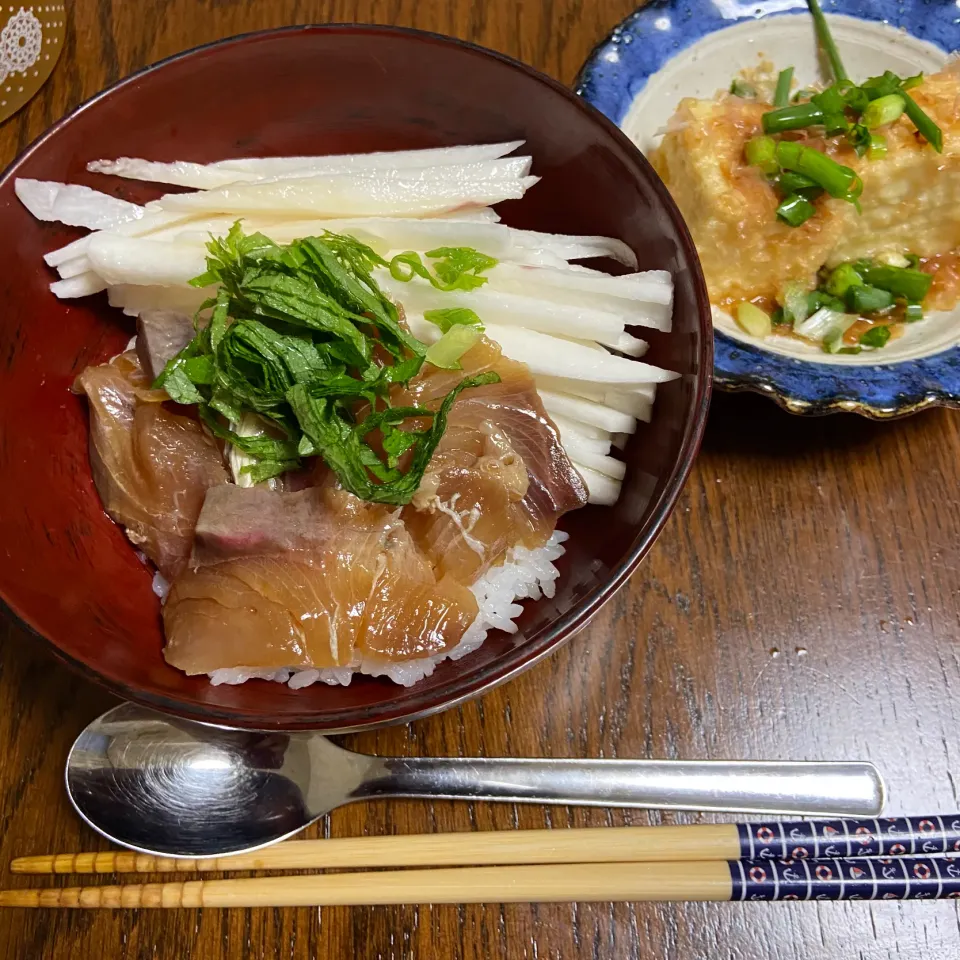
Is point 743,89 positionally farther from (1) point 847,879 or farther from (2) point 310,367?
(1) point 847,879

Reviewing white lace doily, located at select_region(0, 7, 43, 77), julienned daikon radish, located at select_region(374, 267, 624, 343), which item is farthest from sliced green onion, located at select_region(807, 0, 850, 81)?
white lace doily, located at select_region(0, 7, 43, 77)

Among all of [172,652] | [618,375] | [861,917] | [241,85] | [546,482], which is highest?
[241,85]

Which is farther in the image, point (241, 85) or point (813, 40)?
point (813, 40)

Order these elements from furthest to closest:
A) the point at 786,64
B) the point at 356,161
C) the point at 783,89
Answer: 1. the point at 786,64
2. the point at 783,89
3. the point at 356,161

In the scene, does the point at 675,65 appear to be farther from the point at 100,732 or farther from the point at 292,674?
the point at 100,732

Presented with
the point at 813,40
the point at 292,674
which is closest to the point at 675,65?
the point at 813,40

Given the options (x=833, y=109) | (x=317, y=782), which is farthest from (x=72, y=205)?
(x=833, y=109)
